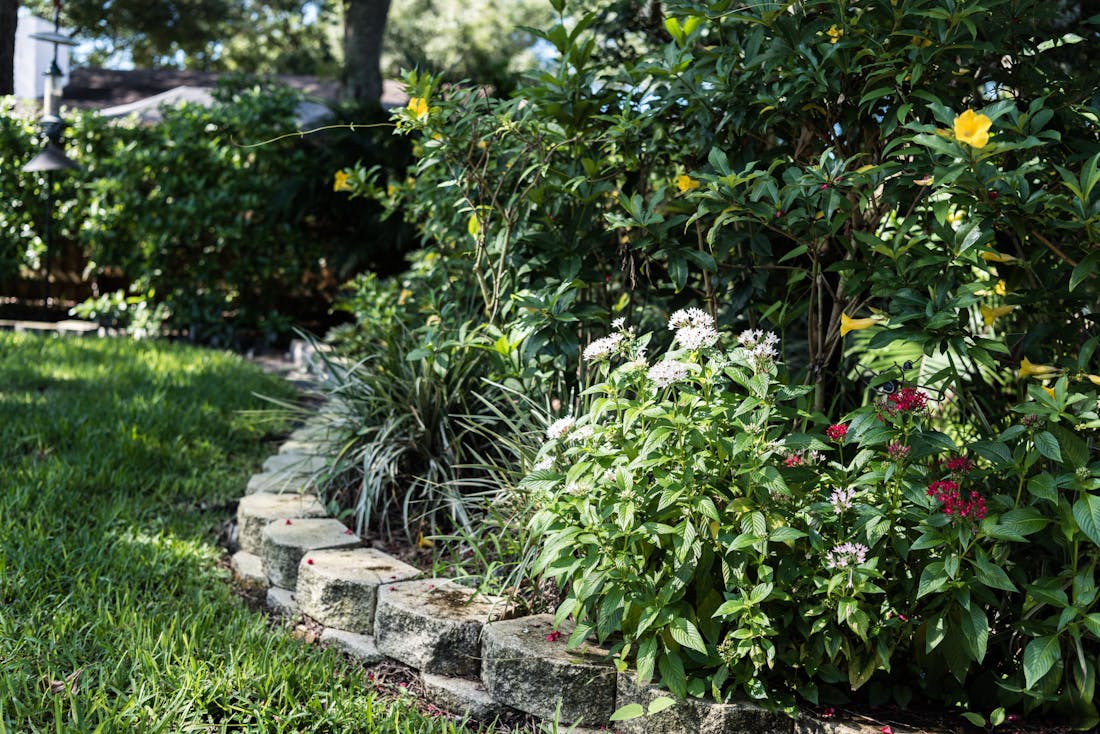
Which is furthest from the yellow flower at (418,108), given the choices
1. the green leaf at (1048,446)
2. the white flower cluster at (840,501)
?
the green leaf at (1048,446)

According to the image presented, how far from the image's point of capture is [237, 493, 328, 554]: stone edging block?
3.12m

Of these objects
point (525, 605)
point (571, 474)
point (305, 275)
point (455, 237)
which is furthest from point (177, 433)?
point (305, 275)

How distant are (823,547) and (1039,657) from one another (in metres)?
0.46

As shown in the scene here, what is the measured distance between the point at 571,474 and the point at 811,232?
37.5 inches

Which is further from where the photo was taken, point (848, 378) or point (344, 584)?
point (848, 378)

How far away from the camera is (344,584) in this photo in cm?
260

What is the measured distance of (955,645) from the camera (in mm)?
1925

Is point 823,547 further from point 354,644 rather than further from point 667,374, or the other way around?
point 354,644

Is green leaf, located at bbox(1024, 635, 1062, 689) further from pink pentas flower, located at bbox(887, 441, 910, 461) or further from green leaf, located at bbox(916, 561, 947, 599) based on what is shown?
pink pentas flower, located at bbox(887, 441, 910, 461)

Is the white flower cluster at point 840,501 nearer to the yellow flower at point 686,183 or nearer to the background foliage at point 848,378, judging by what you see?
the background foliage at point 848,378

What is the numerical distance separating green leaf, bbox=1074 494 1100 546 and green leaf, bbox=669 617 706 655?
784 mm

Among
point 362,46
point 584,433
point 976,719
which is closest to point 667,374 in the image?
point 584,433

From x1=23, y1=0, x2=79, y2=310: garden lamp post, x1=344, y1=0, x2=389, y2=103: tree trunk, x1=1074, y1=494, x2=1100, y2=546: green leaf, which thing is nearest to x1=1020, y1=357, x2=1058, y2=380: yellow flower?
x1=1074, y1=494, x2=1100, y2=546: green leaf

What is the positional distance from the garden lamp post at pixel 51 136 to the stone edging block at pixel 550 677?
548cm
